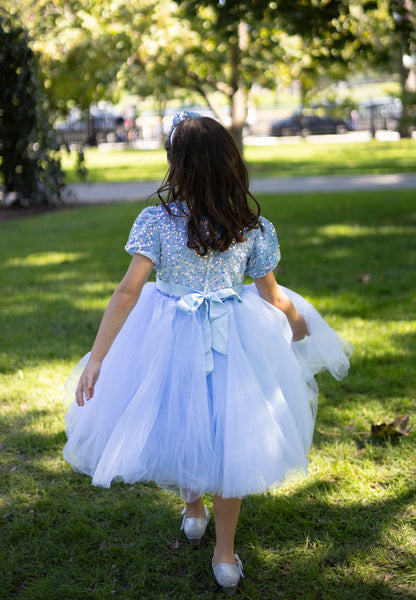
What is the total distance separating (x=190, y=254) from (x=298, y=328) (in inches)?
23.8

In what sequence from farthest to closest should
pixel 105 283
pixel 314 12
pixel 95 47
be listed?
pixel 95 47 → pixel 314 12 → pixel 105 283

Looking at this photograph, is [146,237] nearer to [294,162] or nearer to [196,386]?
[196,386]

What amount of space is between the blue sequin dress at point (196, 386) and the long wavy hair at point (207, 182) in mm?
58

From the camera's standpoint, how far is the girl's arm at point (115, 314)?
2305mm

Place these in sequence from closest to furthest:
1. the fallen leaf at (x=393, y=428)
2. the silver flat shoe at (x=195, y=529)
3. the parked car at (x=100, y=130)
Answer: the silver flat shoe at (x=195, y=529), the fallen leaf at (x=393, y=428), the parked car at (x=100, y=130)

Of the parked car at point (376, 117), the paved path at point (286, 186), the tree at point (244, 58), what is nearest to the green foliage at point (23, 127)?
the paved path at point (286, 186)

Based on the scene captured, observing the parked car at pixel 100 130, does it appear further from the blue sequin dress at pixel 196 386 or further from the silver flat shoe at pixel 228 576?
the silver flat shoe at pixel 228 576

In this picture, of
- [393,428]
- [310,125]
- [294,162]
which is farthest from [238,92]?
[310,125]

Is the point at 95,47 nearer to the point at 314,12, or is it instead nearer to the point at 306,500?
the point at 314,12

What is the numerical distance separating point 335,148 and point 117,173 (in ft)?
32.1

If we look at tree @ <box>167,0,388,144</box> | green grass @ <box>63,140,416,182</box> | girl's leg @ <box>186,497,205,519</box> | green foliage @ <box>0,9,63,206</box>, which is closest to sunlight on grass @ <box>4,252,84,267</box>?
green foliage @ <box>0,9,63,206</box>

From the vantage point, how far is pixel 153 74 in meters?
14.0

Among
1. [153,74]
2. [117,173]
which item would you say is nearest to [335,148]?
[117,173]

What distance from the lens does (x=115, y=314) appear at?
2311mm
